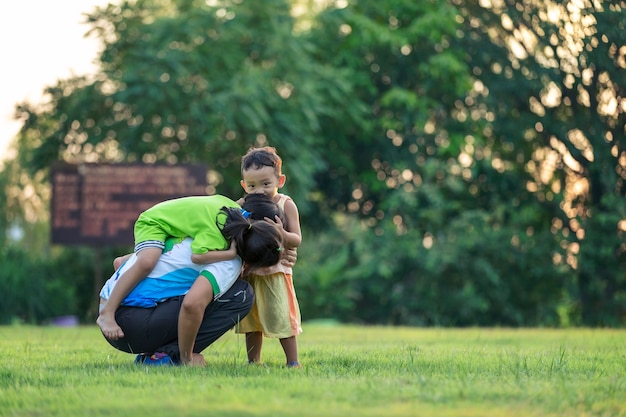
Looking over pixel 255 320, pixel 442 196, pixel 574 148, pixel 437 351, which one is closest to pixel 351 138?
pixel 442 196

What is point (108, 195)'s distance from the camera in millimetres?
18203

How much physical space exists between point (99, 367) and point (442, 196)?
1705cm

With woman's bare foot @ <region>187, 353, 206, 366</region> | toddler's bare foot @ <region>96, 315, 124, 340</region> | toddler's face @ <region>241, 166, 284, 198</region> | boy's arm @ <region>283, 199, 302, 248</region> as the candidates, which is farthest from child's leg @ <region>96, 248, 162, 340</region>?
boy's arm @ <region>283, 199, 302, 248</region>

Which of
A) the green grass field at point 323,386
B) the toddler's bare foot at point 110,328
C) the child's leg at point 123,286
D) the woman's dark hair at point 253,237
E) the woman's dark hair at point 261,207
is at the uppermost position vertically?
the woman's dark hair at point 261,207

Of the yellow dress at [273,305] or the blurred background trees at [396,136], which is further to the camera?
the blurred background trees at [396,136]

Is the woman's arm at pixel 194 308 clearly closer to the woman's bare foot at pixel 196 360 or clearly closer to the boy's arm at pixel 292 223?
the woman's bare foot at pixel 196 360

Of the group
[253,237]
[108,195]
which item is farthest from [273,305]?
[108,195]

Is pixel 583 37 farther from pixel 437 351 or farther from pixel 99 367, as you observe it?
pixel 99 367

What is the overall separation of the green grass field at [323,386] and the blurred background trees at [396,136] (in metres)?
13.0

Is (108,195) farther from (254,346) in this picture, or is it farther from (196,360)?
(196,360)

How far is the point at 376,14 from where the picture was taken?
78.6ft

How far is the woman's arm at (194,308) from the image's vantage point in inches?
251

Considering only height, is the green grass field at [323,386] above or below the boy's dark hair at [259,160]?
below

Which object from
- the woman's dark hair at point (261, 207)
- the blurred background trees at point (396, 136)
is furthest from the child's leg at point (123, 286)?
the blurred background trees at point (396, 136)
